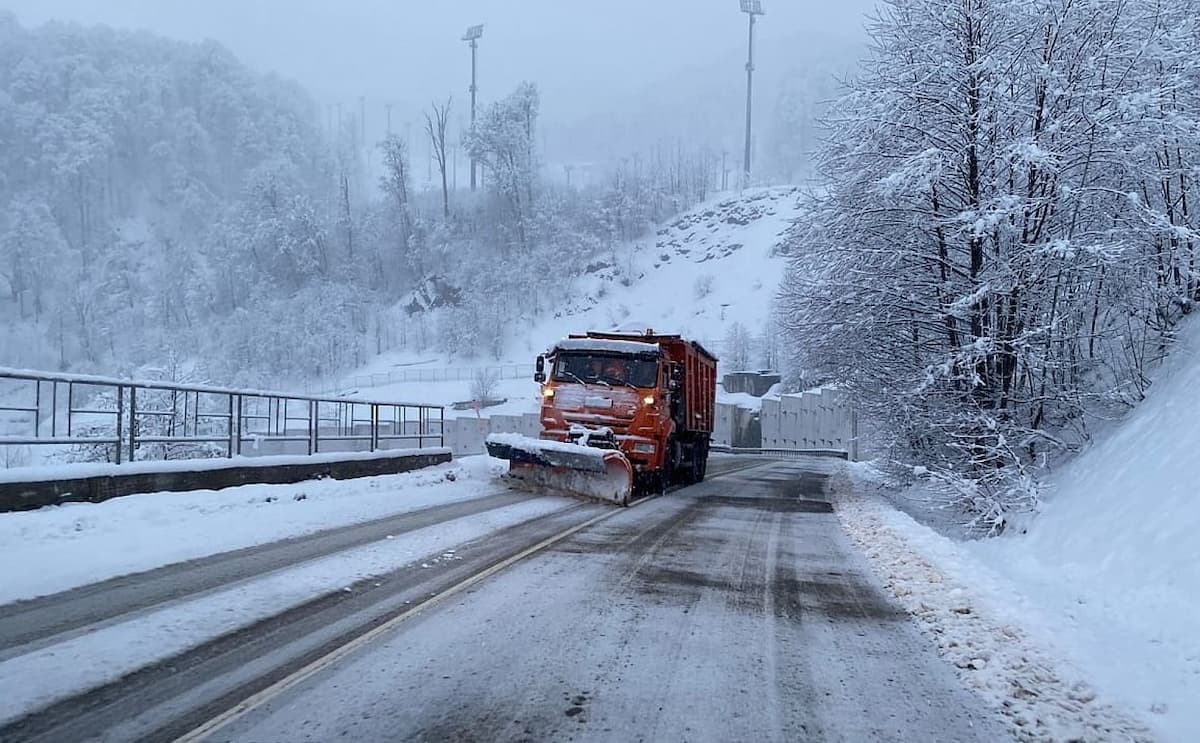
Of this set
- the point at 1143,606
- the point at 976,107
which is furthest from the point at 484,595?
the point at 976,107

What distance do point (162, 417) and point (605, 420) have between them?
7.54 metres

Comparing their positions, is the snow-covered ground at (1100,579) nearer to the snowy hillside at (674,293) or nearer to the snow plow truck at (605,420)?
the snow plow truck at (605,420)

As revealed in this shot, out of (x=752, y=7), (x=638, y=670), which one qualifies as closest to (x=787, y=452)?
(x=638, y=670)

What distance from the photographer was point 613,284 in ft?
319

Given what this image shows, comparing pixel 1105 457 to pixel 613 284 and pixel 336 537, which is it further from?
pixel 613 284

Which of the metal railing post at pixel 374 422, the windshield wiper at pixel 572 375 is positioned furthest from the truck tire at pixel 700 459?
the metal railing post at pixel 374 422

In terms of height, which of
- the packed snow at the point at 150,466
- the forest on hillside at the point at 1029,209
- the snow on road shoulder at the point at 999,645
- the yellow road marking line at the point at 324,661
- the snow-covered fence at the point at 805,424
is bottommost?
the snow-covered fence at the point at 805,424

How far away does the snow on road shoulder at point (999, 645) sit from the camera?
173 inches

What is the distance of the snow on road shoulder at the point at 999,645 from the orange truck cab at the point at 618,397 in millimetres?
6427

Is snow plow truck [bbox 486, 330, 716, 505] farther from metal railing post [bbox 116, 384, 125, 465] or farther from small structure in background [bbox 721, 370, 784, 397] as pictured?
small structure in background [bbox 721, 370, 784, 397]

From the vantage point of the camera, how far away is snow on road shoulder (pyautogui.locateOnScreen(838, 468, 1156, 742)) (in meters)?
4.38

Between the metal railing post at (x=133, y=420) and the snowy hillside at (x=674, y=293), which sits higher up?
the snowy hillside at (x=674, y=293)

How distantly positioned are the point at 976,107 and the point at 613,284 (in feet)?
275

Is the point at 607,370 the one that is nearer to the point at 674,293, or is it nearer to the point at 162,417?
the point at 162,417
